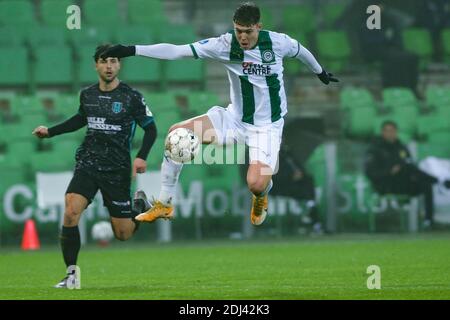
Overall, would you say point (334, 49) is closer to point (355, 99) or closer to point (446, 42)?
point (446, 42)

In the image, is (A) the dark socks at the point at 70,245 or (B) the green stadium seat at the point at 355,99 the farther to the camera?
(B) the green stadium seat at the point at 355,99

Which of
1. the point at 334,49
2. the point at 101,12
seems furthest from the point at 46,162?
the point at 334,49

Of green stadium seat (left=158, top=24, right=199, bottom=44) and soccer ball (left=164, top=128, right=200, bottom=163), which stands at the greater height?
green stadium seat (left=158, top=24, right=199, bottom=44)

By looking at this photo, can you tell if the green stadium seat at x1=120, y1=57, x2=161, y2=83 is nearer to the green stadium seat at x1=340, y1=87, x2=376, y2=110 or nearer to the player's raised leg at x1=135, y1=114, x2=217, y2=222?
the green stadium seat at x1=340, y1=87, x2=376, y2=110

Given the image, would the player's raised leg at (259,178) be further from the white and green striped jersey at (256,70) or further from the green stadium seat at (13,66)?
the green stadium seat at (13,66)

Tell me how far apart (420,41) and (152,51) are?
13385 mm

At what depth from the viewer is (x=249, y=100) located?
10703 millimetres

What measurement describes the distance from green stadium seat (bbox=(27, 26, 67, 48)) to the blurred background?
0.02 metres

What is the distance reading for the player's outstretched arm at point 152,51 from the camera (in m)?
9.78

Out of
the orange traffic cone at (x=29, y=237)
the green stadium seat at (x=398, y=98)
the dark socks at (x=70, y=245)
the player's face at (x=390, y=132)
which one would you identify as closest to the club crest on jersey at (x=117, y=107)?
the dark socks at (x=70, y=245)

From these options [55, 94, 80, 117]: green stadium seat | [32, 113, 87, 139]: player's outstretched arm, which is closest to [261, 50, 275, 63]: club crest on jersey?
[32, 113, 87, 139]: player's outstretched arm

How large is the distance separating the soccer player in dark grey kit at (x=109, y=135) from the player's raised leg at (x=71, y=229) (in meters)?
0.14

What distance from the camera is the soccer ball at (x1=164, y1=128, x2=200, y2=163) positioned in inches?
397

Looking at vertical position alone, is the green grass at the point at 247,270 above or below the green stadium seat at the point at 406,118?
below
